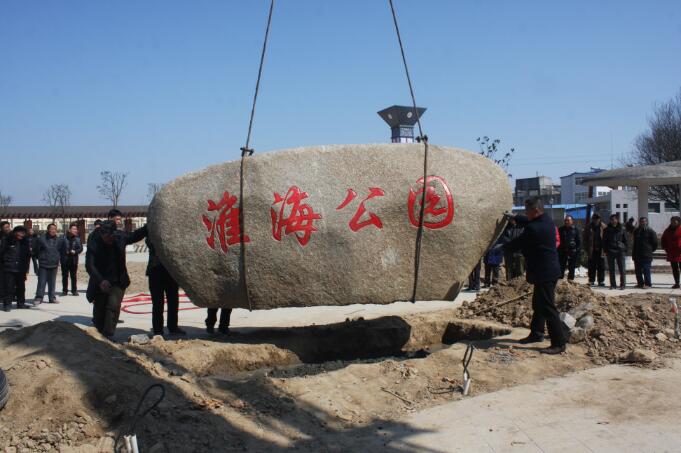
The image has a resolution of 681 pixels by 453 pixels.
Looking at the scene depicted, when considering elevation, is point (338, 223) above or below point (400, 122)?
below

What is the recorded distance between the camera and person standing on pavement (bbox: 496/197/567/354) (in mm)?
6082

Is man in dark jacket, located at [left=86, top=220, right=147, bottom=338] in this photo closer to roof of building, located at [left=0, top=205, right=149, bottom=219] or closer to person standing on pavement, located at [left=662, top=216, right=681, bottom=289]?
person standing on pavement, located at [left=662, top=216, right=681, bottom=289]

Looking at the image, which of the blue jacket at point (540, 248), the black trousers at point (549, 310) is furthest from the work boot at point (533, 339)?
the blue jacket at point (540, 248)

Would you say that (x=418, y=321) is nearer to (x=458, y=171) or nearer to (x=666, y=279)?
(x=458, y=171)

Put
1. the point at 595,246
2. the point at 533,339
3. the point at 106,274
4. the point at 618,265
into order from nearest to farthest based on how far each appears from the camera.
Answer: the point at 533,339 < the point at 106,274 < the point at 618,265 < the point at 595,246

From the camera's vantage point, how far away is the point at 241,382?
202 inches

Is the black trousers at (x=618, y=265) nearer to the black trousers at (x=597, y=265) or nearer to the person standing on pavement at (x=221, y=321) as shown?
the black trousers at (x=597, y=265)

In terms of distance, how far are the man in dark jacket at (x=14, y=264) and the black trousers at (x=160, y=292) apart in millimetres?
4314

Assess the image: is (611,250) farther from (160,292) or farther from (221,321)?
(160,292)

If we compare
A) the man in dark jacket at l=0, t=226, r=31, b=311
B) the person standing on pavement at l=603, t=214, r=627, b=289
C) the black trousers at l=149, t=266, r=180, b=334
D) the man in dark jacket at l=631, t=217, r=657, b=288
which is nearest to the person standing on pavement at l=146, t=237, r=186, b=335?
the black trousers at l=149, t=266, r=180, b=334

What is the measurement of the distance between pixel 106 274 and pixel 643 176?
14.0 meters

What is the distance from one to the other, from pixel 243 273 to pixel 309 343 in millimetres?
1632

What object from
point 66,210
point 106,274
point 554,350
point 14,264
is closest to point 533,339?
point 554,350

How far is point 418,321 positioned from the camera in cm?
795
